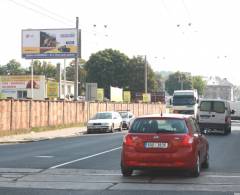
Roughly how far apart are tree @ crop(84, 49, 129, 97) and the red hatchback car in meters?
93.6

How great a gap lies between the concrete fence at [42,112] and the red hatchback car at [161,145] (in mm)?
16008

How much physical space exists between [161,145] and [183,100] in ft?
132

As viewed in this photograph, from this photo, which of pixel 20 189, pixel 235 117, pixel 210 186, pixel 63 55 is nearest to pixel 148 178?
pixel 210 186

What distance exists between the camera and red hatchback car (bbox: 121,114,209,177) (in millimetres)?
13148

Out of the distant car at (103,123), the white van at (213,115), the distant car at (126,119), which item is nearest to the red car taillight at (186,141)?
the white van at (213,115)

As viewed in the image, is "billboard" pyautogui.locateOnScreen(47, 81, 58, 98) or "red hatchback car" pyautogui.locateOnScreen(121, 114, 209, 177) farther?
"billboard" pyautogui.locateOnScreen(47, 81, 58, 98)

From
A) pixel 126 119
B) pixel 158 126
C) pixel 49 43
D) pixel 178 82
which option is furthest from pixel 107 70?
pixel 158 126

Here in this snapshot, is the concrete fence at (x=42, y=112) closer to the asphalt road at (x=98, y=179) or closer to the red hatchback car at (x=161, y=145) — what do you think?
the asphalt road at (x=98, y=179)

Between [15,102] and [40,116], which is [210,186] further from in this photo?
[40,116]

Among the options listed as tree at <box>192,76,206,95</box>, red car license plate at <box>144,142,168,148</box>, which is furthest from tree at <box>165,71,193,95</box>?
red car license plate at <box>144,142,168,148</box>

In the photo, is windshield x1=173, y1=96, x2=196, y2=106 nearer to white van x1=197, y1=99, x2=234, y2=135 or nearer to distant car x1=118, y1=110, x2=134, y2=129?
distant car x1=118, y1=110, x2=134, y2=129

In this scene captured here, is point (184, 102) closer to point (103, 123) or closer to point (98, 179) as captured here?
point (103, 123)

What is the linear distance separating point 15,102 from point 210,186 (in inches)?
1057

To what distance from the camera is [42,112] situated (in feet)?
140
